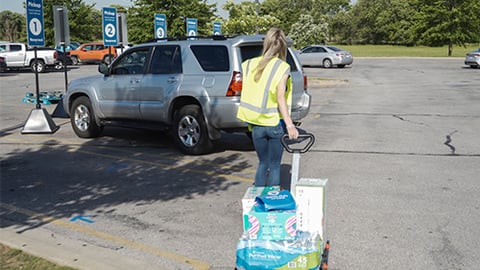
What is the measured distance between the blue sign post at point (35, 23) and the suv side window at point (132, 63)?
2.33 metres

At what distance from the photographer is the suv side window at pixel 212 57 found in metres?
8.86

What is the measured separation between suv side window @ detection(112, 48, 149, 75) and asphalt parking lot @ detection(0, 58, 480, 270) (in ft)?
4.48

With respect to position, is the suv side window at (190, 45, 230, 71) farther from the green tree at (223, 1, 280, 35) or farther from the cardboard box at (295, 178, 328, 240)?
the green tree at (223, 1, 280, 35)

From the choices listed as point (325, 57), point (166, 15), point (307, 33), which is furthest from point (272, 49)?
point (307, 33)

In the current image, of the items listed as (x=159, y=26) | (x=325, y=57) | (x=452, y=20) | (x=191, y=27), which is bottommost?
(x=325, y=57)

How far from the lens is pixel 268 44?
16.7ft

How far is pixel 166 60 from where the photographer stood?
959cm

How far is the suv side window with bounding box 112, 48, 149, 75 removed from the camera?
9930 millimetres

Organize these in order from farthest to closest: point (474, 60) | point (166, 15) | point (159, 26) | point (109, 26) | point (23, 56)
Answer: point (166, 15) < point (474, 60) < point (23, 56) < point (159, 26) < point (109, 26)

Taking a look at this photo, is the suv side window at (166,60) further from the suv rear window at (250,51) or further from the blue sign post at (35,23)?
the blue sign post at (35,23)

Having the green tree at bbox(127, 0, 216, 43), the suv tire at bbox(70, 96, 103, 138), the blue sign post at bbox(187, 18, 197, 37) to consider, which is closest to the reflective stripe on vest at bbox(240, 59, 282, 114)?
the suv tire at bbox(70, 96, 103, 138)

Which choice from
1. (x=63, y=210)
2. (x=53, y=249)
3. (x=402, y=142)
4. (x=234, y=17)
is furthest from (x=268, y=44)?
(x=234, y=17)

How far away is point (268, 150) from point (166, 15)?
36.6m

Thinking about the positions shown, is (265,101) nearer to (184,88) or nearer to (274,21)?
(184,88)
